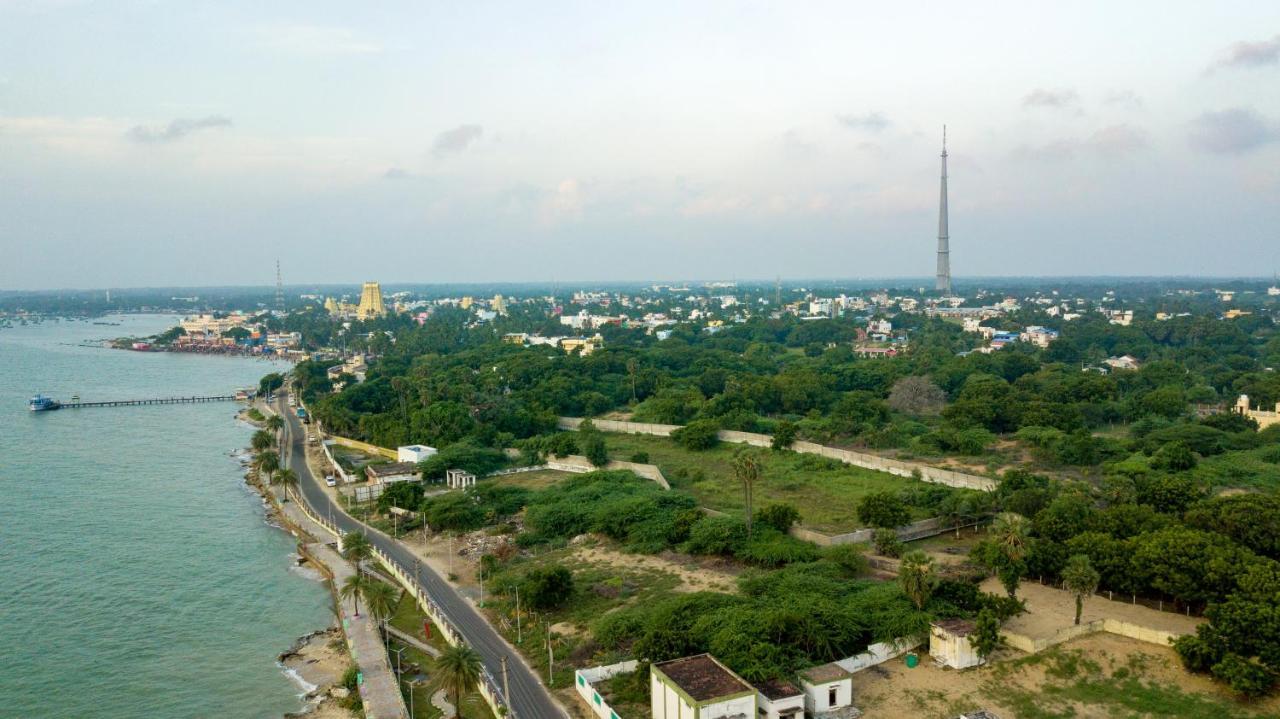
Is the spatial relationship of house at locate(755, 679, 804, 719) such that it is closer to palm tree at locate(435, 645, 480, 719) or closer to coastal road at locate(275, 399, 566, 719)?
coastal road at locate(275, 399, 566, 719)

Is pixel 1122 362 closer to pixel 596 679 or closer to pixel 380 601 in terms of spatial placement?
pixel 596 679

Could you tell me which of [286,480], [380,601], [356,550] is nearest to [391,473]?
[286,480]

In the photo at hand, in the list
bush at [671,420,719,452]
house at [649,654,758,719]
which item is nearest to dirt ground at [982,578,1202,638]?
house at [649,654,758,719]

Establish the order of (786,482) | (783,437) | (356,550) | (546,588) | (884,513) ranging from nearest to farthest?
(546,588) < (356,550) < (884,513) < (786,482) < (783,437)

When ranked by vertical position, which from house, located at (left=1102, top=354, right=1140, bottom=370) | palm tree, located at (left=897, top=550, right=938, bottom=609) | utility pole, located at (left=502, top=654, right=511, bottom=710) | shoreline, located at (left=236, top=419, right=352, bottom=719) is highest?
house, located at (left=1102, top=354, right=1140, bottom=370)

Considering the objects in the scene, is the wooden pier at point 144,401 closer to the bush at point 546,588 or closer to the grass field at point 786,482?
the grass field at point 786,482

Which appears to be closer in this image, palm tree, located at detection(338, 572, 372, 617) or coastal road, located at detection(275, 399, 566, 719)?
coastal road, located at detection(275, 399, 566, 719)

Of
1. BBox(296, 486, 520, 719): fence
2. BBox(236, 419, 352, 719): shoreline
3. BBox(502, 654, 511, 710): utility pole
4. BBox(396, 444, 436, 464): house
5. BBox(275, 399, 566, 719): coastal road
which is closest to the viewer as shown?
BBox(502, 654, 511, 710): utility pole
